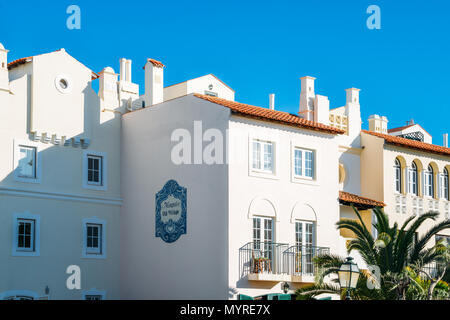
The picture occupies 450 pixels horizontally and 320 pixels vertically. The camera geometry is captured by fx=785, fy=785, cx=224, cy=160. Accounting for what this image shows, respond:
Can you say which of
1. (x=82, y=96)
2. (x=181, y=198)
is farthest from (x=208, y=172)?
(x=82, y=96)

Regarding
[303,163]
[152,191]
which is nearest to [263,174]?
[303,163]

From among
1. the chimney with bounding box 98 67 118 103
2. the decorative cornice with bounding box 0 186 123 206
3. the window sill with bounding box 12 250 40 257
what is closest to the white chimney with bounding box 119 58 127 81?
the chimney with bounding box 98 67 118 103

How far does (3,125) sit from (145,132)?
5.80 meters

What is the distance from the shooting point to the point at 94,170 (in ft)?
105

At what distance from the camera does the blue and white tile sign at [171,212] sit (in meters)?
30.0

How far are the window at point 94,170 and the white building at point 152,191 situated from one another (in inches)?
1.9

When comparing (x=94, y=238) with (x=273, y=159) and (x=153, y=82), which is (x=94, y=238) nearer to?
(x=153, y=82)

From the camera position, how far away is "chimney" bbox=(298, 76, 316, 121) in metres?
35.1

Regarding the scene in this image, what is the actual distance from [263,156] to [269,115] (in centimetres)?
163

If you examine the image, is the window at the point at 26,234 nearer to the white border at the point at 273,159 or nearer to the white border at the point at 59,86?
the white border at the point at 59,86

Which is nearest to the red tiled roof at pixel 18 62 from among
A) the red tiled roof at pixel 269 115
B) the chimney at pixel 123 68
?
the red tiled roof at pixel 269 115

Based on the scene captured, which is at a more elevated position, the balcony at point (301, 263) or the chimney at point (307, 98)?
the chimney at point (307, 98)

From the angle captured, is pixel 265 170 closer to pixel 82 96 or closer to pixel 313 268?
pixel 313 268

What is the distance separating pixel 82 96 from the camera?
31.7 m
